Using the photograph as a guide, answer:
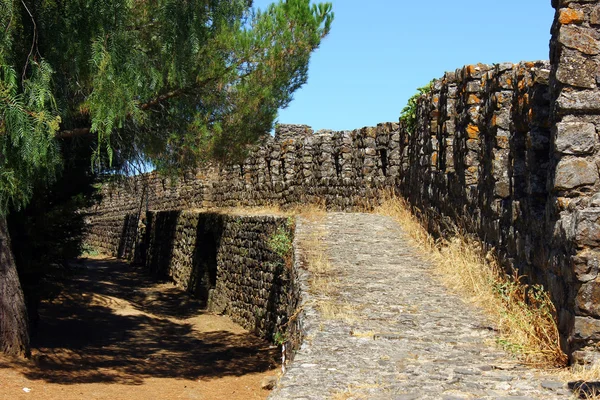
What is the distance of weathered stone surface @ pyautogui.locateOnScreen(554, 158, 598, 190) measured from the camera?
557cm

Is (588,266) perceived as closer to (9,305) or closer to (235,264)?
(9,305)

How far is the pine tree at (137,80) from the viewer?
8.94 m

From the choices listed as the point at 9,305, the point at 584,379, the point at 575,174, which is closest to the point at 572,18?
the point at 575,174

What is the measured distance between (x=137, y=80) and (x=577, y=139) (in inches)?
225

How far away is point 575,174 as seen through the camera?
5.59m

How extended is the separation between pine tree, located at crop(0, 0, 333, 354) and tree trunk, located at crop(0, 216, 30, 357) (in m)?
0.01

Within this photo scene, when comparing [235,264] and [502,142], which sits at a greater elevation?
[502,142]

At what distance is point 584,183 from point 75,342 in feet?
33.6

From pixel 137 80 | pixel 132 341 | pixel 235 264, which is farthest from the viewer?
pixel 235 264

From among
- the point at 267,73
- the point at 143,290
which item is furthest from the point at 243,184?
the point at 267,73

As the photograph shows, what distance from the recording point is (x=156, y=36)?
11047mm

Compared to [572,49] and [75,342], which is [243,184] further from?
[572,49]

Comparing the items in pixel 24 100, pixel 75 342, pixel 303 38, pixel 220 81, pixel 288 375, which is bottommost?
pixel 75 342

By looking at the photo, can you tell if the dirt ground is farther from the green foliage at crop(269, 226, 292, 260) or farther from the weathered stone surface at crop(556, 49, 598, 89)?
the weathered stone surface at crop(556, 49, 598, 89)
